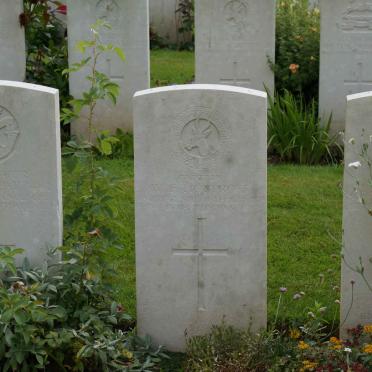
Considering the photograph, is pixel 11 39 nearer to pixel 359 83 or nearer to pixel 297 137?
pixel 297 137

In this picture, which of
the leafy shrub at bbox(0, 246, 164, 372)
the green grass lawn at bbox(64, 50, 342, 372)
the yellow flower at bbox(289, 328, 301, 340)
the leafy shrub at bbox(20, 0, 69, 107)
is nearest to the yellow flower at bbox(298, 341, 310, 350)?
the yellow flower at bbox(289, 328, 301, 340)

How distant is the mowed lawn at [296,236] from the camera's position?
17.9 feet

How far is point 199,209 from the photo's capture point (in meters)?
4.78

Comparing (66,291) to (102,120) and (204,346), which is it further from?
(102,120)

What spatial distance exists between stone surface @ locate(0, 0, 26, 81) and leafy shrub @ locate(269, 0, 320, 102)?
2.32m

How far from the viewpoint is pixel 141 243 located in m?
4.85

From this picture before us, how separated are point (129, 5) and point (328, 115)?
203 cm

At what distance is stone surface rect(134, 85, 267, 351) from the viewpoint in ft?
15.4

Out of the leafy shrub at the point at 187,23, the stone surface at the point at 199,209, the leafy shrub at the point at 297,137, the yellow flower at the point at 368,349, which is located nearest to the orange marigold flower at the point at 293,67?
the leafy shrub at the point at 297,137

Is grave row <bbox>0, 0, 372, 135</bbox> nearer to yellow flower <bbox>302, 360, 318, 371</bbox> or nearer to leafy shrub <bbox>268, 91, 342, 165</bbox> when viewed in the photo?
leafy shrub <bbox>268, 91, 342, 165</bbox>

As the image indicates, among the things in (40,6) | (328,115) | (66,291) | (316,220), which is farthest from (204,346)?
(40,6)

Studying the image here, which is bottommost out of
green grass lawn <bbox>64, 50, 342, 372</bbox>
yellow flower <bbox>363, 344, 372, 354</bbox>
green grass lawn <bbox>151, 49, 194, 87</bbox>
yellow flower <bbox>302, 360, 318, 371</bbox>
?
yellow flower <bbox>302, 360, 318, 371</bbox>

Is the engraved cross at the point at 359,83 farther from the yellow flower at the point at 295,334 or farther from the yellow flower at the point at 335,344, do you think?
the yellow flower at the point at 335,344

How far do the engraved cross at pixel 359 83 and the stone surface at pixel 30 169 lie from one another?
4.26 metres
